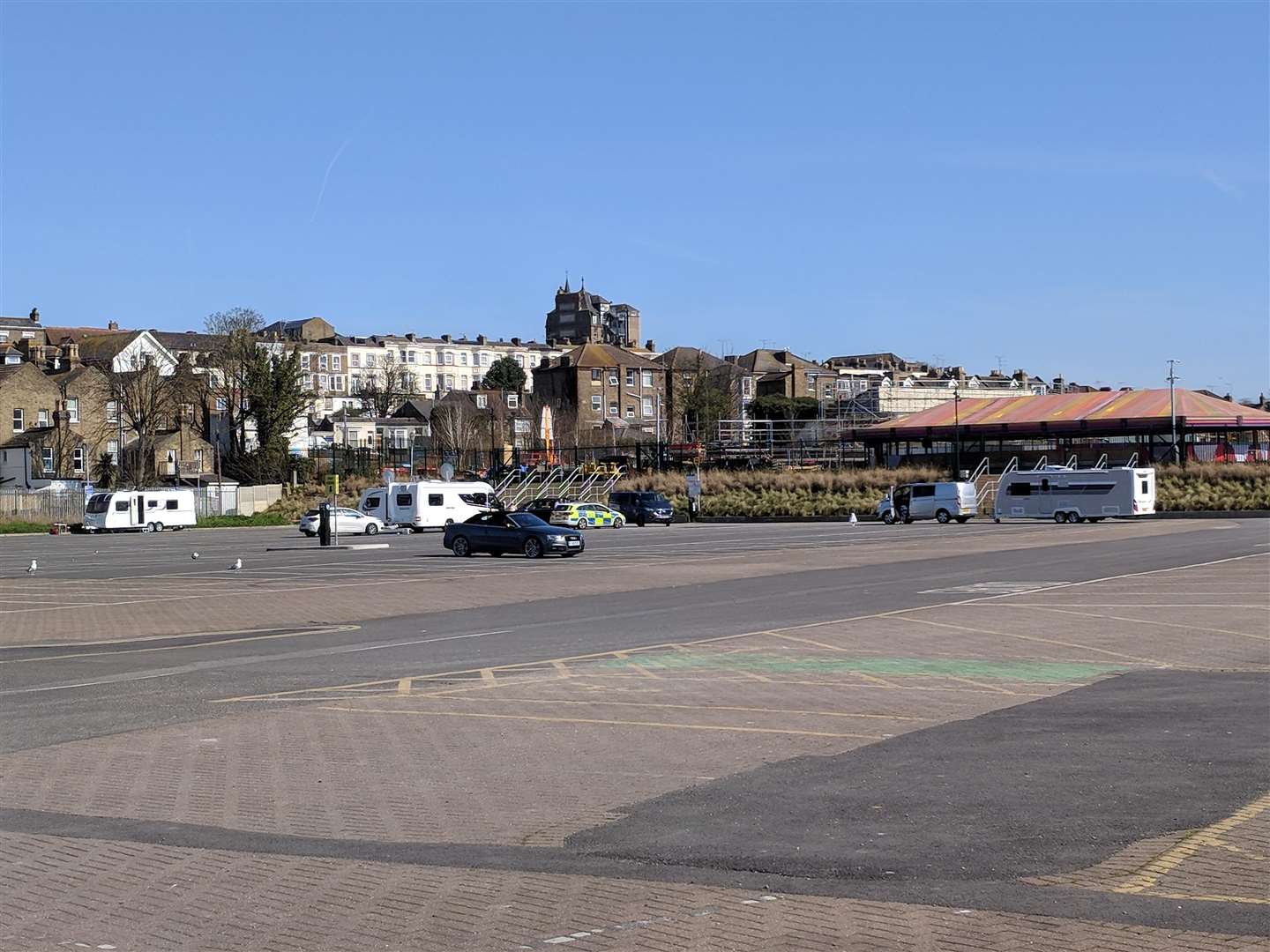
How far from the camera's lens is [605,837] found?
29.5ft

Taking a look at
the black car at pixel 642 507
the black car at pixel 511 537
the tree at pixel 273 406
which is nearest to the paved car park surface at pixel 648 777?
the black car at pixel 511 537

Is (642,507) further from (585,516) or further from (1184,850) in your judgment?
(1184,850)

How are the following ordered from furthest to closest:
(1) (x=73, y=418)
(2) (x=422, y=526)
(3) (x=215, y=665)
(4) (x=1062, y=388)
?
(4) (x=1062, y=388) → (1) (x=73, y=418) → (2) (x=422, y=526) → (3) (x=215, y=665)

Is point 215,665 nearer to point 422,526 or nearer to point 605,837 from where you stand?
point 605,837

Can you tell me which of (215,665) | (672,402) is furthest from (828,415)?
(215,665)

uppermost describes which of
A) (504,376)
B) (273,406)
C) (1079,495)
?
(504,376)

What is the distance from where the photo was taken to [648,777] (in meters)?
10.8

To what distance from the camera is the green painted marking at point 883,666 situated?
53.6ft

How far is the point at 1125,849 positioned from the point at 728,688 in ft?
24.2

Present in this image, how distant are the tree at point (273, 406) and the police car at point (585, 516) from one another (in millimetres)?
37904

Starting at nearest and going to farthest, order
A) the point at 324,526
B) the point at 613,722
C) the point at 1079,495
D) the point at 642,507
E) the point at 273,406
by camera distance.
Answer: the point at 613,722
the point at 324,526
the point at 1079,495
the point at 642,507
the point at 273,406

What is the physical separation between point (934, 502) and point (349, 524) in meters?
26.4

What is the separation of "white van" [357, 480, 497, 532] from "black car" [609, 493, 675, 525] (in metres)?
7.65

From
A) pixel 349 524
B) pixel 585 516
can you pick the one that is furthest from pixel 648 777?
pixel 585 516
